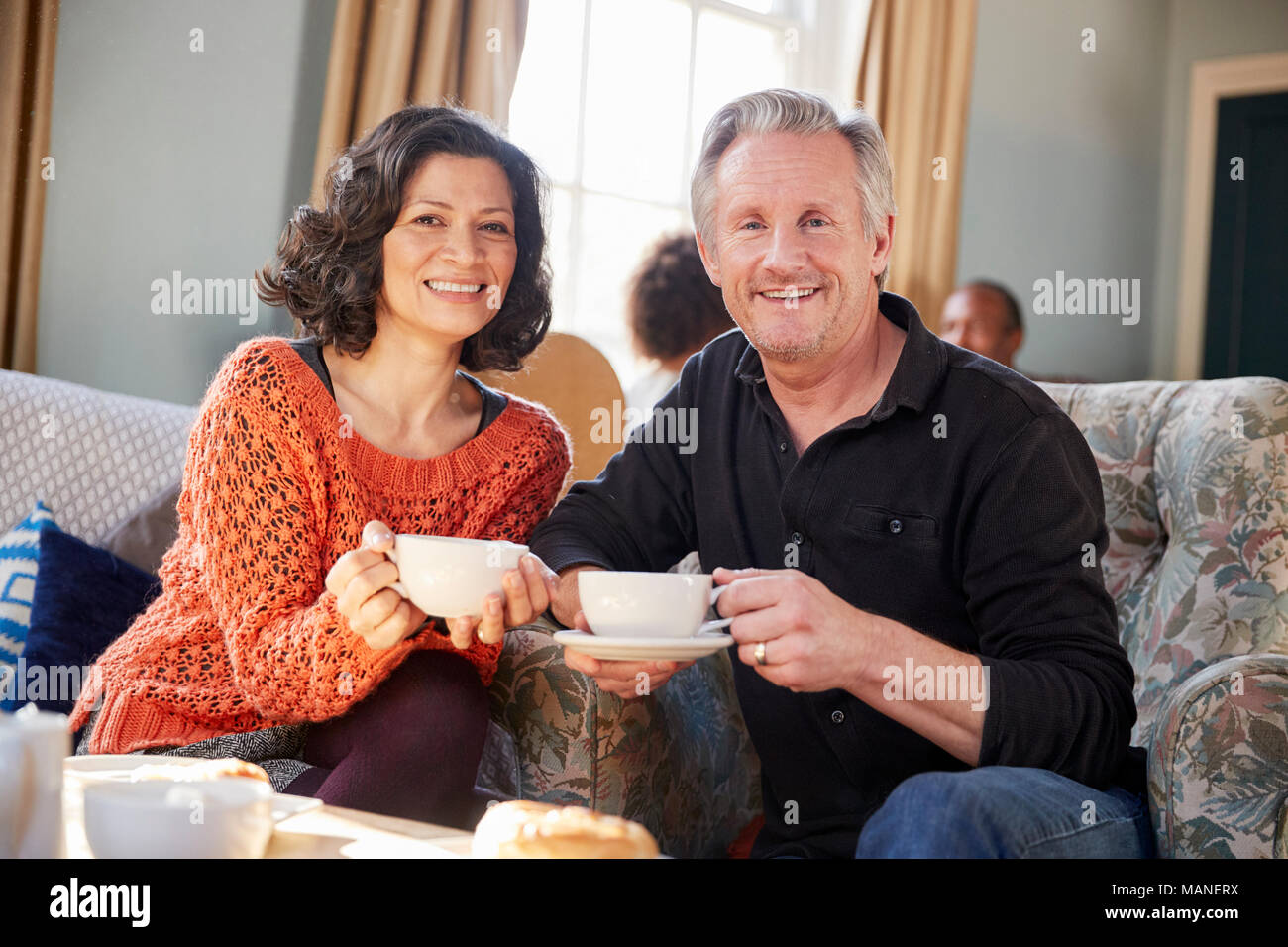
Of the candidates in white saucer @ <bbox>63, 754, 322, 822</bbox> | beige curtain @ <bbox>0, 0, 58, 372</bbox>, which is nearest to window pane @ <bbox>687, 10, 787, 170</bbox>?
beige curtain @ <bbox>0, 0, 58, 372</bbox>

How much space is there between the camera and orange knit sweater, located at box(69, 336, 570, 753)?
123cm

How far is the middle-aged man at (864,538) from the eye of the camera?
41.3 inches

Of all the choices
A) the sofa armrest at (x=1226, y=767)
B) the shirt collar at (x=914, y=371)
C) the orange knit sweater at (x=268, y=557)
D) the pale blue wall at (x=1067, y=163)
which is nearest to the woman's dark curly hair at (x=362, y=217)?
the orange knit sweater at (x=268, y=557)

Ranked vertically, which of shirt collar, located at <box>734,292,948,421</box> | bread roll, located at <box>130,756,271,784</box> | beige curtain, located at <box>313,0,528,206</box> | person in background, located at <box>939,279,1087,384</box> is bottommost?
bread roll, located at <box>130,756,271,784</box>

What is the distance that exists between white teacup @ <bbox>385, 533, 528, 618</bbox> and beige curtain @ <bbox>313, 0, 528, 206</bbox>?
5.30ft

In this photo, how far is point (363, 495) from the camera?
1.42 metres

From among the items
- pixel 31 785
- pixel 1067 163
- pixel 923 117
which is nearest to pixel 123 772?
pixel 31 785

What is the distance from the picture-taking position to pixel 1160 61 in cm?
500

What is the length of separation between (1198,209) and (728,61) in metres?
2.45

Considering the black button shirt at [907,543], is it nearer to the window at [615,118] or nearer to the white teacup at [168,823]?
the white teacup at [168,823]

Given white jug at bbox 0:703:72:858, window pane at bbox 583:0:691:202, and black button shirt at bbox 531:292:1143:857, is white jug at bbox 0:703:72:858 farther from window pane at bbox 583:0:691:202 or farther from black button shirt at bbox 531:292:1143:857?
window pane at bbox 583:0:691:202

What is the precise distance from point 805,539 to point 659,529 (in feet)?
0.83
